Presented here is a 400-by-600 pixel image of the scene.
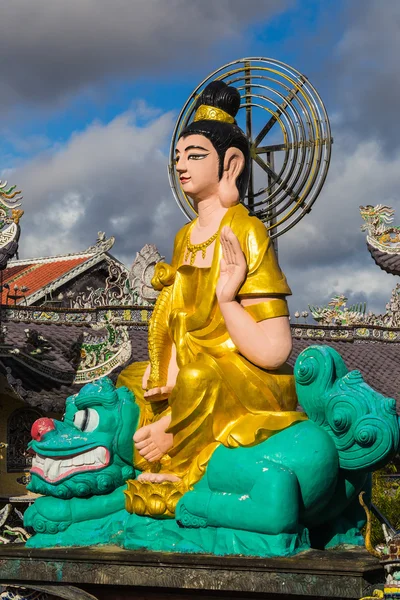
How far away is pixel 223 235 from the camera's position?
6.70 metres

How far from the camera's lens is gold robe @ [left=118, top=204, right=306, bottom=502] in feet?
20.9

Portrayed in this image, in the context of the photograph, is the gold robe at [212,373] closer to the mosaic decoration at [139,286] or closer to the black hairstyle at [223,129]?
the black hairstyle at [223,129]

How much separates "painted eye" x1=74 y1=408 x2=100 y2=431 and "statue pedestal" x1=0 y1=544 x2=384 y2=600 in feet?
2.57

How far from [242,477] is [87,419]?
4.27 ft

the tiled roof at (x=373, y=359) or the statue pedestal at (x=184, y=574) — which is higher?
the tiled roof at (x=373, y=359)

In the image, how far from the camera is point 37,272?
24453 millimetres

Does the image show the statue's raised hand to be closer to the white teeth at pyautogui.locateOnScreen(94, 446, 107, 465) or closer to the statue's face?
the statue's face

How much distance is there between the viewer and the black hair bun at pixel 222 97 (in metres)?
7.25

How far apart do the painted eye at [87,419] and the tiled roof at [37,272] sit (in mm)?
15766

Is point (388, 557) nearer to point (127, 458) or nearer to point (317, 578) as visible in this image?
point (317, 578)

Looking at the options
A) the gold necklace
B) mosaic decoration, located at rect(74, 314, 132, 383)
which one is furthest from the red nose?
mosaic decoration, located at rect(74, 314, 132, 383)

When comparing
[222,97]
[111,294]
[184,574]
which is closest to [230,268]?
[222,97]

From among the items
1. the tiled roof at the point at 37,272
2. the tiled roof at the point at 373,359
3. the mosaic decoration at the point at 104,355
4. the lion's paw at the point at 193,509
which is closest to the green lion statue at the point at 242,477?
the lion's paw at the point at 193,509

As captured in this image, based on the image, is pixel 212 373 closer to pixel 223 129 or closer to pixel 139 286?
pixel 223 129
